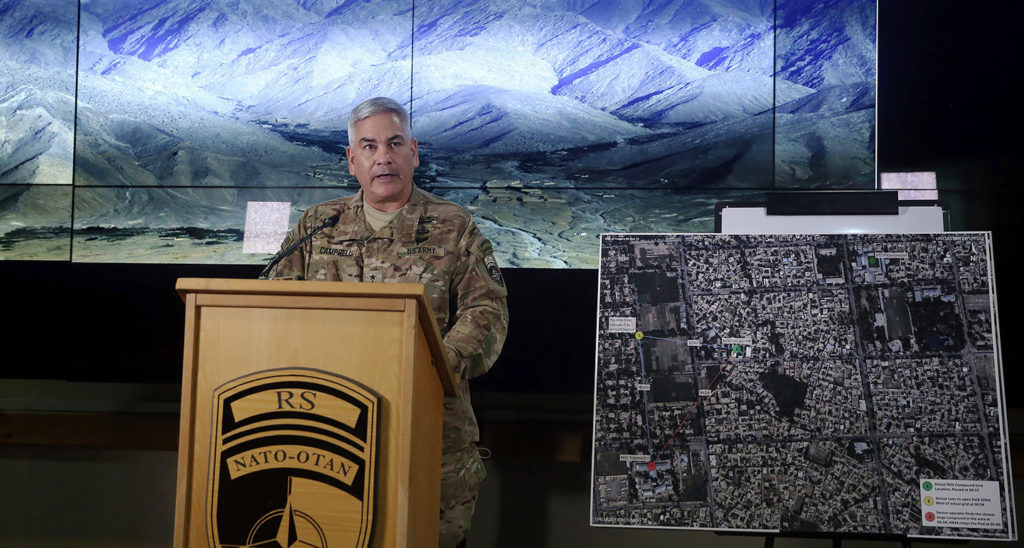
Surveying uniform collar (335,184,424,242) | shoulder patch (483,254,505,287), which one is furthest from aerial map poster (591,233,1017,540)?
uniform collar (335,184,424,242)

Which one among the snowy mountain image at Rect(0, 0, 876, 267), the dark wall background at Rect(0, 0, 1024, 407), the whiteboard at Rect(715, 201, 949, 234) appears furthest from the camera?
the snowy mountain image at Rect(0, 0, 876, 267)

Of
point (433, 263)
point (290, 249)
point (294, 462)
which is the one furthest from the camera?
point (433, 263)

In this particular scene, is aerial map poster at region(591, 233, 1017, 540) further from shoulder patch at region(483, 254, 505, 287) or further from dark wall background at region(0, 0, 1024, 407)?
dark wall background at region(0, 0, 1024, 407)

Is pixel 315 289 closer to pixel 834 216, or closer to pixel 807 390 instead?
pixel 807 390

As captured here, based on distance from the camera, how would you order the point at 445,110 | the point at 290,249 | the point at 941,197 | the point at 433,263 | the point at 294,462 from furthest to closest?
the point at 445,110 → the point at 941,197 → the point at 433,263 → the point at 290,249 → the point at 294,462

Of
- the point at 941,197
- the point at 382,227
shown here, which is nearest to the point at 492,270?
the point at 382,227

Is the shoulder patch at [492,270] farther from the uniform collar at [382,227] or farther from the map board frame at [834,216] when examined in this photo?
the map board frame at [834,216]

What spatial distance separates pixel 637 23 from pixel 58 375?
2.96 m

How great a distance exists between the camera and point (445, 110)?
3580 millimetres

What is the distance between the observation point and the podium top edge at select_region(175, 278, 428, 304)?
1368mm

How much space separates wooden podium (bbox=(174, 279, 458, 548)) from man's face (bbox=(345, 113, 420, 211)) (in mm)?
804

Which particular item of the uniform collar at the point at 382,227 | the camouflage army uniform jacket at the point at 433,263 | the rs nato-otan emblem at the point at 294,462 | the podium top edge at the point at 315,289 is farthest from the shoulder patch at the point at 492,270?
the rs nato-otan emblem at the point at 294,462

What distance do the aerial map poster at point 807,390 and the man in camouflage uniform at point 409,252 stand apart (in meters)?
0.42

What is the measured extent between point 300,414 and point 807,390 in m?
1.43
